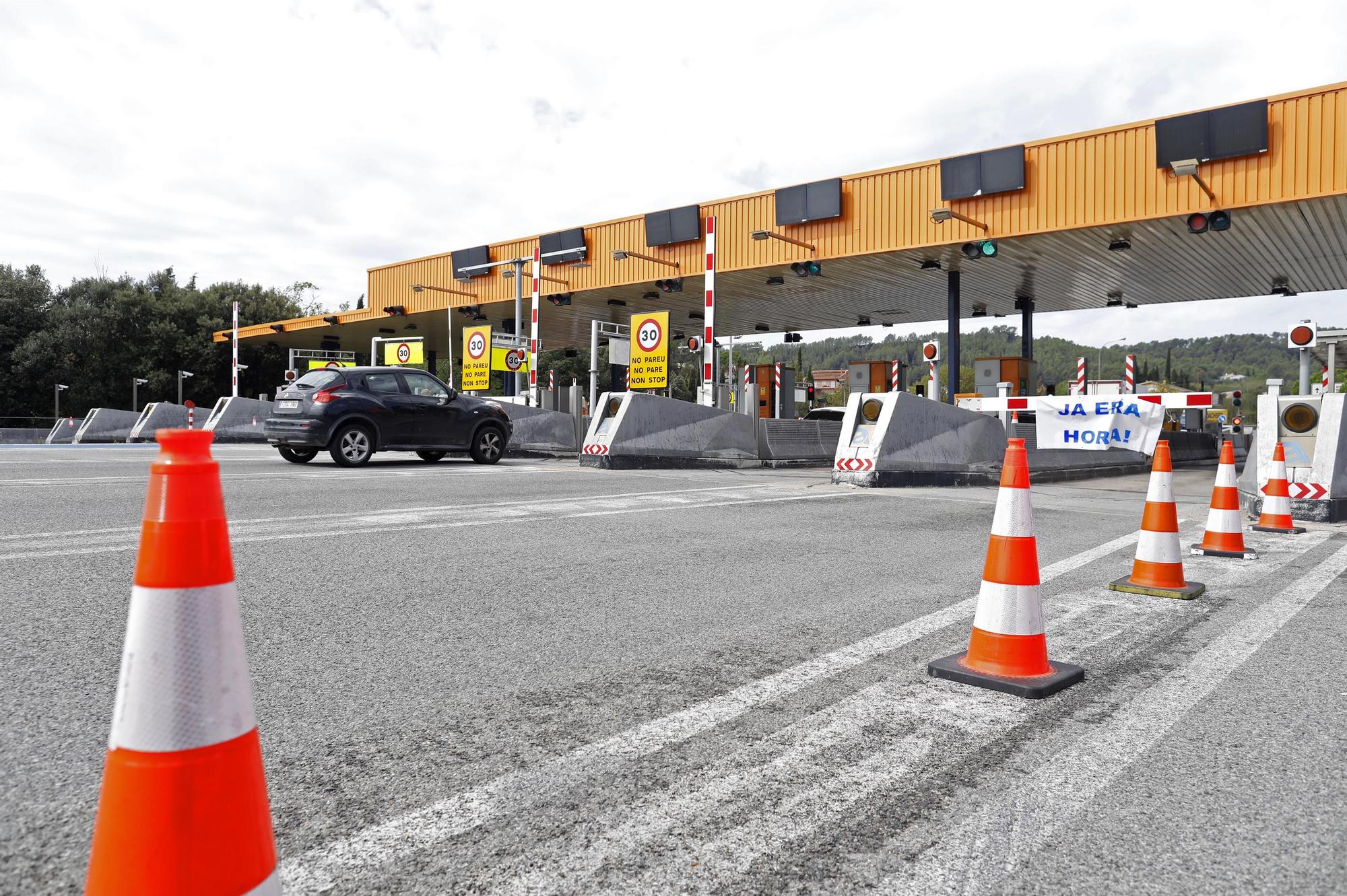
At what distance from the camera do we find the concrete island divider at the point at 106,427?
28.9 m

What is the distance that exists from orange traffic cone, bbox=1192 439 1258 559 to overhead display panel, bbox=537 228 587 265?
897 inches

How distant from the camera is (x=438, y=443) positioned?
578 inches

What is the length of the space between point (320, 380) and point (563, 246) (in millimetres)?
15985

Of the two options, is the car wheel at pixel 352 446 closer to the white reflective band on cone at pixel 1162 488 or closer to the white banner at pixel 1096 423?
the white reflective band on cone at pixel 1162 488

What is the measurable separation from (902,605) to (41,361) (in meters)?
60.3

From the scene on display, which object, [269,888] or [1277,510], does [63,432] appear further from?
[269,888]

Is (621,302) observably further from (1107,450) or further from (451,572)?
(451,572)

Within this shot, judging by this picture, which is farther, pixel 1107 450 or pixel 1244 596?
pixel 1107 450

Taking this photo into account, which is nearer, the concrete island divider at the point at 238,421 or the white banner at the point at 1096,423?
the white banner at the point at 1096,423

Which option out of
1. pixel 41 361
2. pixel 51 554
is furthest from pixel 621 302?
pixel 41 361

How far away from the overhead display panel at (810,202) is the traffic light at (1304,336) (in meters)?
12.6

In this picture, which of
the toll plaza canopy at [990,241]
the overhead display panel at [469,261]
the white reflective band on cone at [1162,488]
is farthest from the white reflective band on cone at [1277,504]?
the overhead display panel at [469,261]

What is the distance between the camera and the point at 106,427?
2955 cm

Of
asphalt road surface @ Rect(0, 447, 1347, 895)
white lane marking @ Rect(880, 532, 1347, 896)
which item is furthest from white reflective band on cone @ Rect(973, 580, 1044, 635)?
white lane marking @ Rect(880, 532, 1347, 896)
